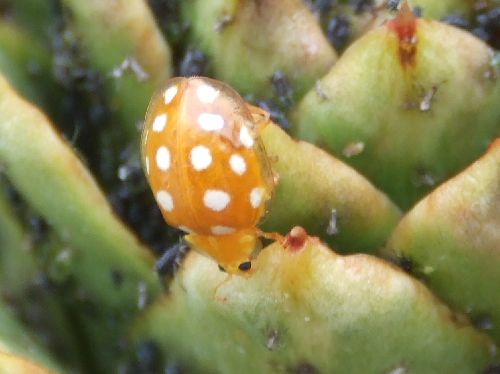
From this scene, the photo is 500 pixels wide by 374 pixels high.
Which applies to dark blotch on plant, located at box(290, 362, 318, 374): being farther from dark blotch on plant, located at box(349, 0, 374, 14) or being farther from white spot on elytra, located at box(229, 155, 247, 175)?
dark blotch on plant, located at box(349, 0, 374, 14)

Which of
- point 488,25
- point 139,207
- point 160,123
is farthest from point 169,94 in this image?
point 488,25

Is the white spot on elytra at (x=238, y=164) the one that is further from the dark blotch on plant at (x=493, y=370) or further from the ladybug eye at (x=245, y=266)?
the dark blotch on plant at (x=493, y=370)

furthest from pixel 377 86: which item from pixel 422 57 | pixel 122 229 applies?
pixel 122 229

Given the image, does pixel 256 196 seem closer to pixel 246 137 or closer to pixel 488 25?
pixel 246 137

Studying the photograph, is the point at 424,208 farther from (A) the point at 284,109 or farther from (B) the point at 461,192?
(A) the point at 284,109

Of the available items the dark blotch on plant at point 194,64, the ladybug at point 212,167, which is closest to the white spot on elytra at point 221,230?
the ladybug at point 212,167

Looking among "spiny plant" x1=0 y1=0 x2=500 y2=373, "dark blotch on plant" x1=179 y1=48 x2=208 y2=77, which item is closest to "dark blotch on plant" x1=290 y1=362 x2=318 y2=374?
"spiny plant" x1=0 y1=0 x2=500 y2=373
